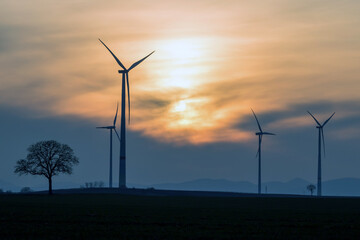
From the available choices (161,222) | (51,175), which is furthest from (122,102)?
(161,222)

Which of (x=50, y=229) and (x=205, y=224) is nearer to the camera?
(x=50, y=229)

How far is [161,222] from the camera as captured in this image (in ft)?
165

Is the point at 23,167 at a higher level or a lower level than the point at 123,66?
lower

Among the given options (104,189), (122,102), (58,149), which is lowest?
(104,189)

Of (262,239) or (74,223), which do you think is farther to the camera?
(74,223)

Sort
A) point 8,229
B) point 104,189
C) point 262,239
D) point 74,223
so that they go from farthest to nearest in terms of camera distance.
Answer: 1. point 104,189
2. point 74,223
3. point 8,229
4. point 262,239

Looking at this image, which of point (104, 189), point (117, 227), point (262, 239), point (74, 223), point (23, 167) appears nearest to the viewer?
point (262, 239)

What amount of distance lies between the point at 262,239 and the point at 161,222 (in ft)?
46.3

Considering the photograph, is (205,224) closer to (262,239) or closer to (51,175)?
(262,239)

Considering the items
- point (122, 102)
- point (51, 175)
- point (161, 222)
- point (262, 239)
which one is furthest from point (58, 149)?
point (262, 239)

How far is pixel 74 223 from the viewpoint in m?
47.4

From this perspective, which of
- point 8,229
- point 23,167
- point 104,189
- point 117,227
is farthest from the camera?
point 104,189

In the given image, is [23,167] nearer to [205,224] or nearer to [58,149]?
[58,149]

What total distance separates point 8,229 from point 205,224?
601 inches
